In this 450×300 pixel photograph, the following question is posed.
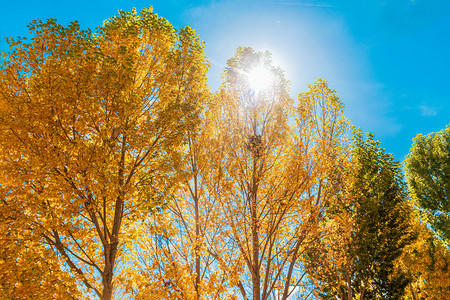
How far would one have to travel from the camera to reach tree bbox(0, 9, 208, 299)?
5.56m

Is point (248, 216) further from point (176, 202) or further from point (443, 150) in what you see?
point (443, 150)

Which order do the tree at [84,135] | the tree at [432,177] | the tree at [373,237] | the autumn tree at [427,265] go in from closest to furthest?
the tree at [84,135] → the tree at [373,237] → the autumn tree at [427,265] → the tree at [432,177]

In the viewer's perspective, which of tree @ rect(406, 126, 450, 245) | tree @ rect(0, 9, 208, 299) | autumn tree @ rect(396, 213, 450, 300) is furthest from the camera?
tree @ rect(406, 126, 450, 245)

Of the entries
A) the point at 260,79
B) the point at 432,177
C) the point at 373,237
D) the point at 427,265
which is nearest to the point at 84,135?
the point at 260,79

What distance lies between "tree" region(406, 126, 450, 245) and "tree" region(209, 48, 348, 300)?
11.1m

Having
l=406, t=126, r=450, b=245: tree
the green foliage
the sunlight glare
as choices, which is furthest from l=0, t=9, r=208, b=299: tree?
l=406, t=126, r=450, b=245: tree

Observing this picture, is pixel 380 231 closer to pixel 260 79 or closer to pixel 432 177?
pixel 432 177

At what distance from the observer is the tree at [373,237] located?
10106 millimetres

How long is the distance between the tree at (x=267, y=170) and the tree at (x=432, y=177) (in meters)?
11.1

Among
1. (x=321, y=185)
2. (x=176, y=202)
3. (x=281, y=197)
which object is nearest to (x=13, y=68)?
(x=176, y=202)

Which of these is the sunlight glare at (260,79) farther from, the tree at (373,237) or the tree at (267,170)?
the tree at (373,237)

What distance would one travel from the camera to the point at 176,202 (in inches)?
308

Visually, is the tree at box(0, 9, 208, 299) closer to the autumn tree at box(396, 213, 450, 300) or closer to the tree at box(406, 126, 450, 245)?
the autumn tree at box(396, 213, 450, 300)

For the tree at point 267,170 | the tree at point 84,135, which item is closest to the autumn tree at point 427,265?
the tree at point 267,170
